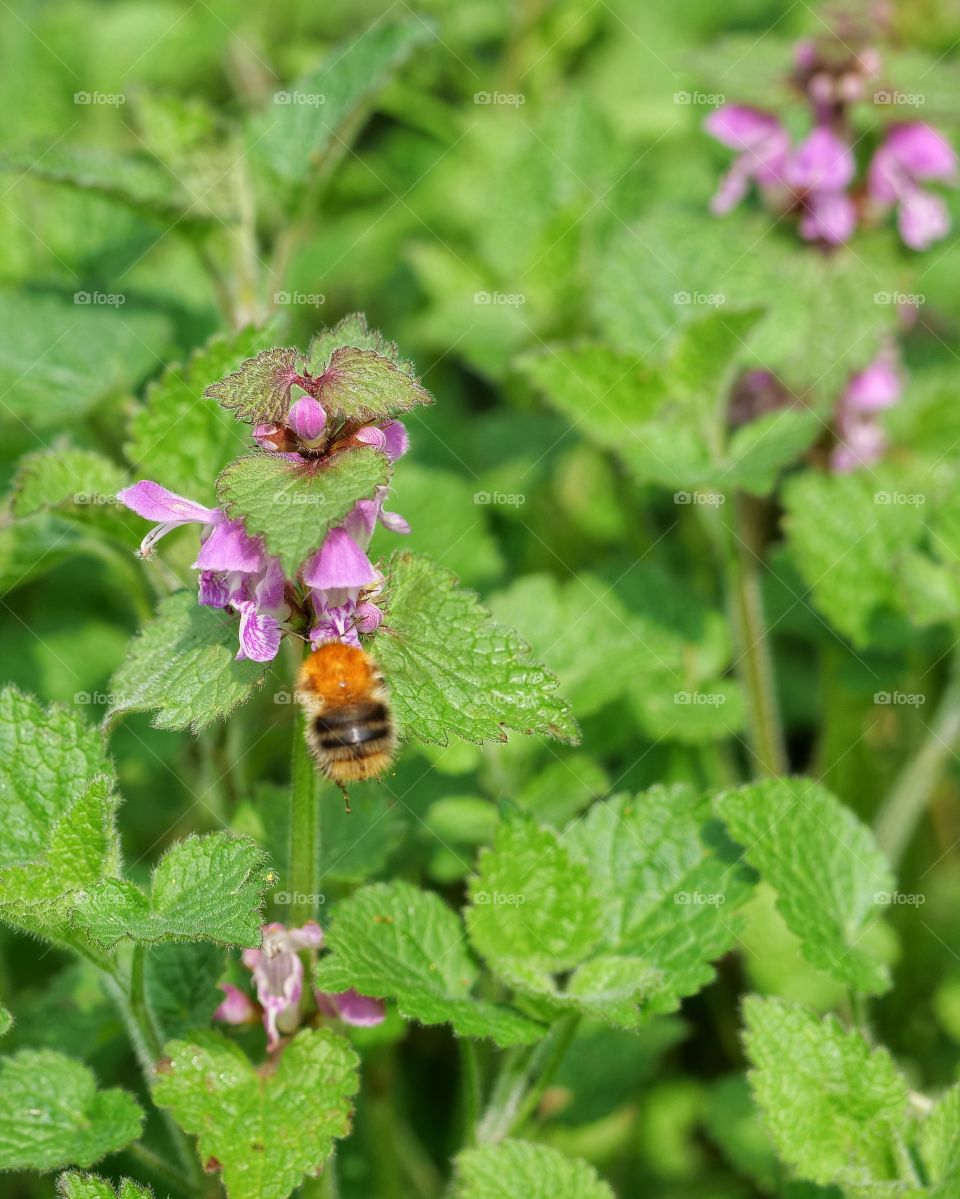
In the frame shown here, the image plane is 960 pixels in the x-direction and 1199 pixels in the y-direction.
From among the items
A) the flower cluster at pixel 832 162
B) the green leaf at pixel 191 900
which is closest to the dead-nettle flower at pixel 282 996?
the green leaf at pixel 191 900

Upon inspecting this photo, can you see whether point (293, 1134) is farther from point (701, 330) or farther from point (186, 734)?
point (701, 330)

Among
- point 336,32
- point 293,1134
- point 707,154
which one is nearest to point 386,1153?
point 293,1134

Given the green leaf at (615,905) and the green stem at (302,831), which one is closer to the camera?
the green stem at (302,831)

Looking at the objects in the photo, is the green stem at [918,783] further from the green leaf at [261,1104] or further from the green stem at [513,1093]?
the green leaf at [261,1104]

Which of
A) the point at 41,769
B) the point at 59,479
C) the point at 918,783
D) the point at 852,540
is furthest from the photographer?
the point at 852,540

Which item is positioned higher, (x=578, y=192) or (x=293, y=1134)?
(x=578, y=192)

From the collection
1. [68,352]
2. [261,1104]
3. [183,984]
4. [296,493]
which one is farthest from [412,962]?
[68,352]

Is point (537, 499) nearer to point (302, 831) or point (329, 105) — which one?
point (329, 105)
